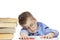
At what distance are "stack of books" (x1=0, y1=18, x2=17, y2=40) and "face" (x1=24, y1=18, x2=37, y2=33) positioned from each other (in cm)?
8

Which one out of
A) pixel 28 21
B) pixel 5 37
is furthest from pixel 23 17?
pixel 5 37

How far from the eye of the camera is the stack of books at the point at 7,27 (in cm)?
115

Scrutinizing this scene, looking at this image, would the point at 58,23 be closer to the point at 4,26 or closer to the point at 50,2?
the point at 50,2

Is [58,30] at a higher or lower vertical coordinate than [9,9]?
lower

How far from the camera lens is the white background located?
117 cm

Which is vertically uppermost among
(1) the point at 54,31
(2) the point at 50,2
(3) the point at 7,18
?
(2) the point at 50,2

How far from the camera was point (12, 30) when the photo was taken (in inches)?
45.7

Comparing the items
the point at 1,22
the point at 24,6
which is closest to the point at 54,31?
the point at 24,6

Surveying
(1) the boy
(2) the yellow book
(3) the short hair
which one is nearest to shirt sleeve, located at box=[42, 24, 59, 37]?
(1) the boy

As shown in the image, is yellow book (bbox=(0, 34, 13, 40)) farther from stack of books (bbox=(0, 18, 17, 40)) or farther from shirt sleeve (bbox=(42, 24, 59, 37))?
shirt sleeve (bbox=(42, 24, 59, 37))

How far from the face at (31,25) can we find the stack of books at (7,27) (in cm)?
8

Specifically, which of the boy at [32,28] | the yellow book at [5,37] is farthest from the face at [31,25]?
the yellow book at [5,37]

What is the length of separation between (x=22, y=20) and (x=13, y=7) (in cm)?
12

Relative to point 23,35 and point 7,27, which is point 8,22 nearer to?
point 7,27
